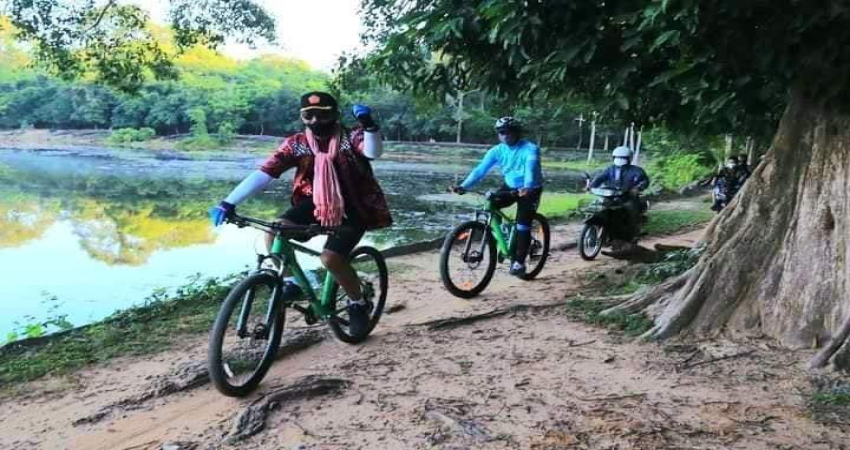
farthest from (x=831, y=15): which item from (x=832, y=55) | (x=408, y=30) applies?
(x=408, y=30)

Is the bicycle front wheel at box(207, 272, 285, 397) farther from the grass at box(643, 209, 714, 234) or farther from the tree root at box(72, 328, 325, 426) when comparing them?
the grass at box(643, 209, 714, 234)

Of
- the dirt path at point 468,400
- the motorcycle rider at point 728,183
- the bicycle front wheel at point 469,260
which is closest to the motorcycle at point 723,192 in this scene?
the motorcycle rider at point 728,183

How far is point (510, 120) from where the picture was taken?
6.38 meters

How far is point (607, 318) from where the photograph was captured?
5125 mm

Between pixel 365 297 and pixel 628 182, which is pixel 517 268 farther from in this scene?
pixel 365 297

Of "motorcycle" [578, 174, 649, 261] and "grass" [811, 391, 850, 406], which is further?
"motorcycle" [578, 174, 649, 261]

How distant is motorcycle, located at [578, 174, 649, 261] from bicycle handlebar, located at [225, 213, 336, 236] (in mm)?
4673

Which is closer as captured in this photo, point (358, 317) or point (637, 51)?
point (358, 317)

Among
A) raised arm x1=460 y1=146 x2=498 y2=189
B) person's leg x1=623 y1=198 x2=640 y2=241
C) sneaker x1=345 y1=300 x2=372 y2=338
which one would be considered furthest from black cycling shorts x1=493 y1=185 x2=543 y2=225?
sneaker x1=345 y1=300 x2=372 y2=338

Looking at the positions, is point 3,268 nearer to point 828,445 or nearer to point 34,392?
point 34,392

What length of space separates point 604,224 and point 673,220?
16.7 ft

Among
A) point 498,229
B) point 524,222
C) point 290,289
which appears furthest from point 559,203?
point 290,289

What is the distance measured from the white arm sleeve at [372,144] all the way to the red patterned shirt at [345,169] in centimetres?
5

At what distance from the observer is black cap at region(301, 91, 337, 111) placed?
4.10 m
